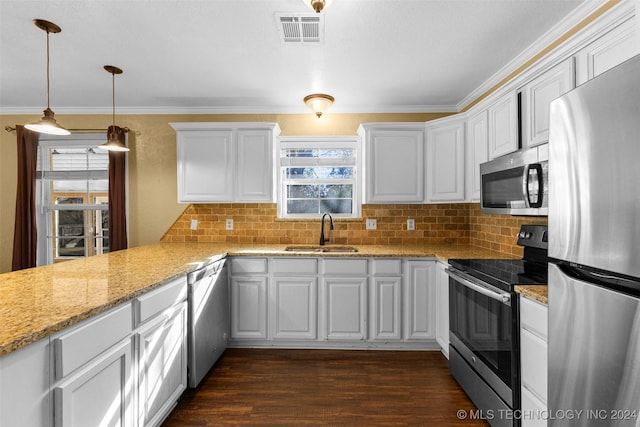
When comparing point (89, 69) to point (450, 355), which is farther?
point (89, 69)

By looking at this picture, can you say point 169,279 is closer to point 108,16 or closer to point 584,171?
point 108,16

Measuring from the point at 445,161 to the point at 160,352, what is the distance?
2717 mm

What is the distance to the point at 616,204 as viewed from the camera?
2.78 ft

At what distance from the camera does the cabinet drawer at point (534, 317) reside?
1.39 metres

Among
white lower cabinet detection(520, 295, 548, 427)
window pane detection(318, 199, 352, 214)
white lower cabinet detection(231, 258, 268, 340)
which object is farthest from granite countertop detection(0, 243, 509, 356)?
window pane detection(318, 199, 352, 214)

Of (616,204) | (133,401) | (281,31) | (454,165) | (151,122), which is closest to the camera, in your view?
(616,204)

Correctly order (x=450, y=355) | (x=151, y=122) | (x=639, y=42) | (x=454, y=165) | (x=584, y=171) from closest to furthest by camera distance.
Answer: (x=584, y=171) → (x=639, y=42) → (x=450, y=355) → (x=454, y=165) → (x=151, y=122)

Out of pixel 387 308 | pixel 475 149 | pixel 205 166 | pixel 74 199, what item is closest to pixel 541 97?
pixel 475 149

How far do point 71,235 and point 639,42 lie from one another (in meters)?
4.72

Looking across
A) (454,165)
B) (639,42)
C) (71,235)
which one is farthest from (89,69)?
(639,42)

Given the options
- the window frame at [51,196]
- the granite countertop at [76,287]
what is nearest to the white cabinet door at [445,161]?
the granite countertop at [76,287]

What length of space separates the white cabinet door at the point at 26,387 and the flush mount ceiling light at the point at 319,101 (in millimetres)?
2619

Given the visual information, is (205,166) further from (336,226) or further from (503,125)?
(503,125)

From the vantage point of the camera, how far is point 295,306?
2877 mm
